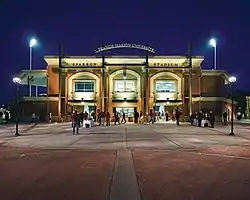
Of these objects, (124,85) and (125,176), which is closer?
(125,176)

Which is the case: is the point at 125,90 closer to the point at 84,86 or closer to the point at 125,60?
the point at 125,60

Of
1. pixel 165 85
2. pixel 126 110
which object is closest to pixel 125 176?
pixel 126 110

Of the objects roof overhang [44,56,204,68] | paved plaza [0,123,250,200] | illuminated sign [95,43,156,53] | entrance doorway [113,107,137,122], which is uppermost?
illuminated sign [95,43,156,53]

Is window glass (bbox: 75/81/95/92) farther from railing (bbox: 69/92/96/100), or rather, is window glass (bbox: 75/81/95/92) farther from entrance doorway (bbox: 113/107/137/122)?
entrance doorway (bbox: 113/107/137/122)

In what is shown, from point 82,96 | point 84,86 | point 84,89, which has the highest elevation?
point 84,86

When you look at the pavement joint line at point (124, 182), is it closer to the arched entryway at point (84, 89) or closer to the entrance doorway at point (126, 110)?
the arched entryway at point (84, 89)

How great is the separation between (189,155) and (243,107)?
98170mm

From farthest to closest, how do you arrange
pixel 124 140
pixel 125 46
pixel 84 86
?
1. pixel 84 86
2. pixel 125 46
3. pixel 124 140

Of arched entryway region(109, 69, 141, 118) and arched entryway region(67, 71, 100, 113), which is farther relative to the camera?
arched entryway region(109, 69, 141, 118)

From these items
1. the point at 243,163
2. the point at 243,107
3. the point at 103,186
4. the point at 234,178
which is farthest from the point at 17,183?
the point at 243,107

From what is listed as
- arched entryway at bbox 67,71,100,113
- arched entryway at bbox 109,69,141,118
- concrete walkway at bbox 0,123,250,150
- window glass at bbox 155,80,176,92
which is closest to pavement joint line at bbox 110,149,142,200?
concrete walkway at bbox 0,123,250,150

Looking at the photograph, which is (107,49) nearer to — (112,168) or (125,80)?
(125,80)

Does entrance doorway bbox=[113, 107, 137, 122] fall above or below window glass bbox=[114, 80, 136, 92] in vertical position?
below

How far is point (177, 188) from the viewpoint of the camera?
7789mm
